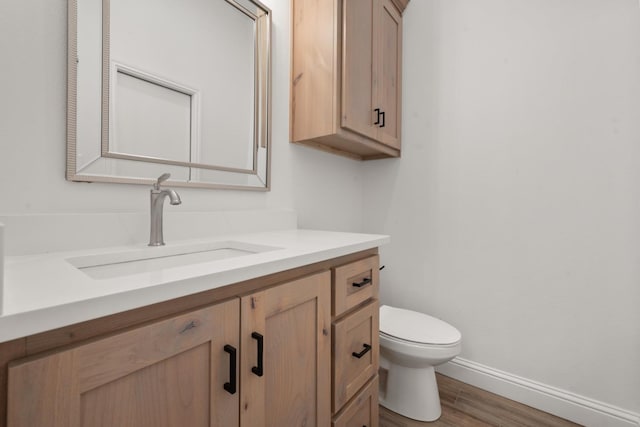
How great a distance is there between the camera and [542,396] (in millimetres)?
1426

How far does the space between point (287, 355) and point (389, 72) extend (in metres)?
1.59

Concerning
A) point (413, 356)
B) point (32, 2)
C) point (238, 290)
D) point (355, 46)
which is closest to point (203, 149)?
point (32, 2)

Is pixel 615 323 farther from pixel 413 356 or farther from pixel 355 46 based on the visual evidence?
pixel 355 46

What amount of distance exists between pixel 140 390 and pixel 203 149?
873 millimetres

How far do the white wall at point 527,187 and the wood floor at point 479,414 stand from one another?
0.53ft

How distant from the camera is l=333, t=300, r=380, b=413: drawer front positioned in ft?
3.00

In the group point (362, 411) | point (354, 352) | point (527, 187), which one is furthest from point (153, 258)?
point (527, 187)

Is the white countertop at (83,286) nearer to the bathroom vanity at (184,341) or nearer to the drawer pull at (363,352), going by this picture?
the bathroom vanity at (184,341)

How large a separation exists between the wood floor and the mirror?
4.32ft

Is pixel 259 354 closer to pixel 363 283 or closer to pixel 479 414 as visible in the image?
pixel 363 283

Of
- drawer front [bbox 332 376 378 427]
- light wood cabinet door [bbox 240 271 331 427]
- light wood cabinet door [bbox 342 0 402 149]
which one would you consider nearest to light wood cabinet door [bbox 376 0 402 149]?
light wood cabinet door [bbox 342 0 402 149]

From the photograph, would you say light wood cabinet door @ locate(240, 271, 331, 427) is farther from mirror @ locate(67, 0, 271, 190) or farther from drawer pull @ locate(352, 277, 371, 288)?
mirror @ locate(67, 0, 271, 190)

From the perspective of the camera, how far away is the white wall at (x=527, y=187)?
1276mm

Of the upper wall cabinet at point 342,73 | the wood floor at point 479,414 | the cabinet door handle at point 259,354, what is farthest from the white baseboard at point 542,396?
the cabinet door handle at point 259,354
